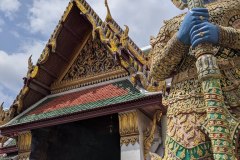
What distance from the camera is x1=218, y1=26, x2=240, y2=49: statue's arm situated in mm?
2260

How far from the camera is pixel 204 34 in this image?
7.17 feet

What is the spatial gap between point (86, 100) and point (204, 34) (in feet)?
12.6

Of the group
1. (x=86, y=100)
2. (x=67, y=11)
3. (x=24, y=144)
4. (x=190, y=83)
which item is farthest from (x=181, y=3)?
(x=24, y=144)

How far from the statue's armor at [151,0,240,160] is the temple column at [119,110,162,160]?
251 centimetres

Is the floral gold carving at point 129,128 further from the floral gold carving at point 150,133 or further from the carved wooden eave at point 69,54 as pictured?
the carved wooden eave at point 69,54

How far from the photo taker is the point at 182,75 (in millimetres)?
2504

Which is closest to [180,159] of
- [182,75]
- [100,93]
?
[182,75]

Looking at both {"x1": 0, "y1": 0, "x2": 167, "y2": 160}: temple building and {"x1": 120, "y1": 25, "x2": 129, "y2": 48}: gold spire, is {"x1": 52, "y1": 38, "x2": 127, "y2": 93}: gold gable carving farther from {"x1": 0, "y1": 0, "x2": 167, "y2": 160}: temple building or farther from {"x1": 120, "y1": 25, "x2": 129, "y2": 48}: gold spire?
{"x1": 120, "y1": 25, "x2": 129, "y2": 48}: gold spire

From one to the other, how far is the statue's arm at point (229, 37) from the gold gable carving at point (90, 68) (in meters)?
3.86

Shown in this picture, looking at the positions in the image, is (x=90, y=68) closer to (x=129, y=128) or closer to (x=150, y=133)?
(x=129, y=128)

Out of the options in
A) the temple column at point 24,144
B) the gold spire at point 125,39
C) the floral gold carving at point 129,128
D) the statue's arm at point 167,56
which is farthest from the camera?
the temple column at point 24,144

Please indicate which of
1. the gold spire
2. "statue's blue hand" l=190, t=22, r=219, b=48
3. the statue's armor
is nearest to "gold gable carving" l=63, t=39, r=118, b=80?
the gold spire

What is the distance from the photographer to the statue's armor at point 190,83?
222cm

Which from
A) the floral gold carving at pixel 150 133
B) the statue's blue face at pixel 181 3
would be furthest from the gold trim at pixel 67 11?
the statue's blue face at pixel 181 3
